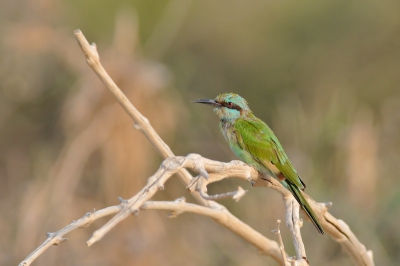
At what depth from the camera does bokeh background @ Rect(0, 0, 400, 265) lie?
4.96 m

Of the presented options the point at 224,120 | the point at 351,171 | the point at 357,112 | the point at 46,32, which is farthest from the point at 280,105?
the point at 224,120

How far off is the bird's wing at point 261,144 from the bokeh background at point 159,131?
1584 mm

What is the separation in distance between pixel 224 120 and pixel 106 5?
524 cm

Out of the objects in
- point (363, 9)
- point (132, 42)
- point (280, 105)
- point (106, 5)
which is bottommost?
point (132, 42)

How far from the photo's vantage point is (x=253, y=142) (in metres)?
2.86

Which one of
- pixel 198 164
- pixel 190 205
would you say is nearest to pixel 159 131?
pixel 190 205

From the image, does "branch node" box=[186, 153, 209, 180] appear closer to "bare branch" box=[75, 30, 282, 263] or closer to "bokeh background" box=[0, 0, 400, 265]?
"bare branch" box=[75, 30, 282, 263]

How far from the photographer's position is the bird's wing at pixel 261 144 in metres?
2.70

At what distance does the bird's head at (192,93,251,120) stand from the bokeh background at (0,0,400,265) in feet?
5.15

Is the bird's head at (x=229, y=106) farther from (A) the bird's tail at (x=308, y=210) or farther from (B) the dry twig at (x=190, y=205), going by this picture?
(A) the bird's tail at (x=308, y=210)

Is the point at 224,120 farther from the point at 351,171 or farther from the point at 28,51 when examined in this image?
the point at 28,51

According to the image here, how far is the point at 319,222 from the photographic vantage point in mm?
2150

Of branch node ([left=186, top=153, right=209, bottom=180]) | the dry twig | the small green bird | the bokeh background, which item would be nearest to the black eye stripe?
the small green bird

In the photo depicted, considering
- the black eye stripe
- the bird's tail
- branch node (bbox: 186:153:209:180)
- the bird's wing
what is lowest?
branch node (bbox: 186:153:209:180)
